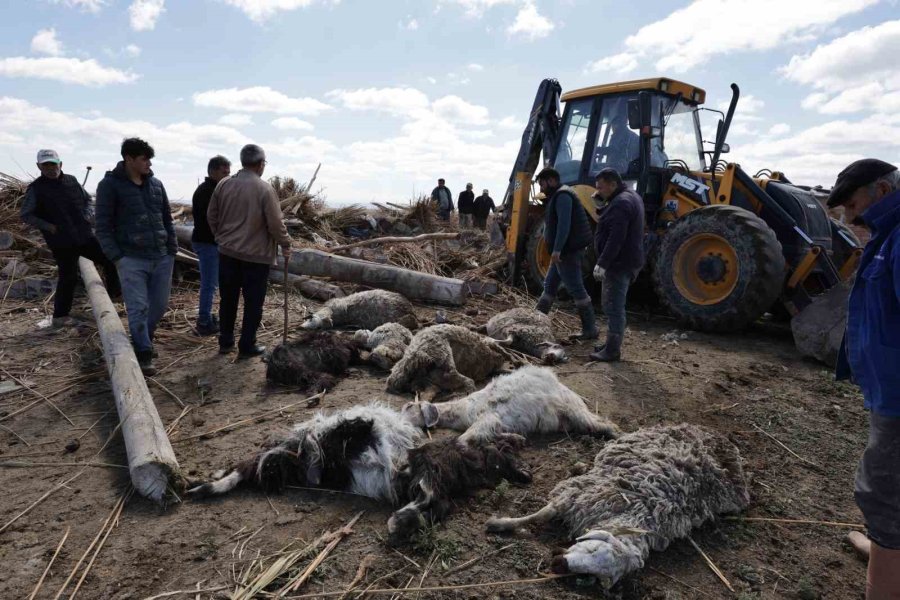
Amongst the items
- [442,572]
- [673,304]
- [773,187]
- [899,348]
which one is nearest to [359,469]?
[442,572]

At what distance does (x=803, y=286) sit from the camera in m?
7.34

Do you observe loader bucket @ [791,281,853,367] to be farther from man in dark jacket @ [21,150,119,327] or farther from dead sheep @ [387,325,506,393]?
man in dark jacket @ [21,150,119,327]

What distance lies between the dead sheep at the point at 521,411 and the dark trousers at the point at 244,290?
95.3 inches

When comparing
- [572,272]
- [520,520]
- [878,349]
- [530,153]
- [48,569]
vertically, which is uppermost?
[530,153]

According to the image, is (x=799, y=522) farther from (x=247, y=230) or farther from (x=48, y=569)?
(x=247, y=230)

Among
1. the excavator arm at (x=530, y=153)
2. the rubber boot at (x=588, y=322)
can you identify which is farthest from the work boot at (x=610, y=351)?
the excavator arm at (x=530, y=153)

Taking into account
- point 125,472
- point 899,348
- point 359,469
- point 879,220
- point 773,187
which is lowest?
point 125,472

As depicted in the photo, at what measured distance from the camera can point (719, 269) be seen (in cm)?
733

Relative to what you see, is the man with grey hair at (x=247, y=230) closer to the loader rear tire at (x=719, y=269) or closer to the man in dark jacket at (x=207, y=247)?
the man in dark jacket at (x=207, y=247)

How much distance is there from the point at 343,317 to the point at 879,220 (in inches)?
231

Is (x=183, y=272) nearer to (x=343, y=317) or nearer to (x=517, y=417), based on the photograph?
(x=343, y=317)

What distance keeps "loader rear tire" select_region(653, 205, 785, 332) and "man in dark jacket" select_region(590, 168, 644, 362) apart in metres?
1.88

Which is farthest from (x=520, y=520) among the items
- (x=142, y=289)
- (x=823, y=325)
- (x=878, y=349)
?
(x=823, y=325)

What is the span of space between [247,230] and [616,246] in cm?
372
